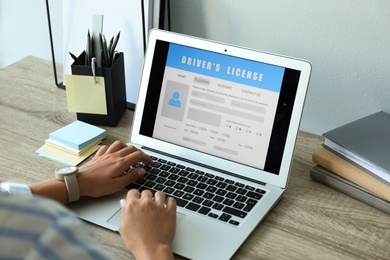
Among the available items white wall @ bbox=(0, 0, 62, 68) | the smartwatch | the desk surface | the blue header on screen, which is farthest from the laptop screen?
white wall @ bbox=(0, 0, 62, 68)

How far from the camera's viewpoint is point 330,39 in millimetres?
1249

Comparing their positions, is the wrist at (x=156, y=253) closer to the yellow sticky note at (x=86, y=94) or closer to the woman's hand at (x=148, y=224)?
the woman's hand at (x=148, y=224)

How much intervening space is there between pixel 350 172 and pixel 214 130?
0.94ft

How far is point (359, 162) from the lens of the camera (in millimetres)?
1090

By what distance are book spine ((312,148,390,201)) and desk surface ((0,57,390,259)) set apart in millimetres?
41

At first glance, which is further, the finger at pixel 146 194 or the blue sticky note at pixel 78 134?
the blue sticky note at pixel 78 134

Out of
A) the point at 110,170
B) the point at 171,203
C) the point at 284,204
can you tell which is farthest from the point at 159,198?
the point at 284,204

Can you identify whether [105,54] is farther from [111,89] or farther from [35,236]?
[35,236]

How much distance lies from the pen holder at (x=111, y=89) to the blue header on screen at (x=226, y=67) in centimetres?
Result: 17

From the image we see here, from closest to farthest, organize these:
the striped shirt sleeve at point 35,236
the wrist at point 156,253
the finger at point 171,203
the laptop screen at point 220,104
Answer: the striped shirt sleeve at point 35,236 < the wrist at point 156,253 < the finger at point 171,203 < the laptop screen at point 220,104

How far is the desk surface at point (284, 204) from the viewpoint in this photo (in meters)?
0.96

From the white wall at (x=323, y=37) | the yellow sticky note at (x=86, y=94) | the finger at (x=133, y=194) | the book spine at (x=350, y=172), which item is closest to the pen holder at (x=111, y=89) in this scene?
the yellow sticky note at (x=86, y=94)

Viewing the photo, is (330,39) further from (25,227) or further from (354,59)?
(25,227)

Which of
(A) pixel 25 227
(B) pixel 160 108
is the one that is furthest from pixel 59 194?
(A) pixel 25 227
